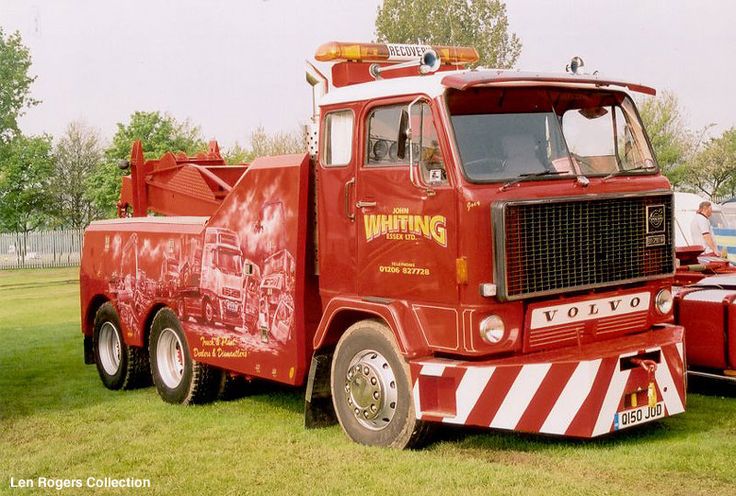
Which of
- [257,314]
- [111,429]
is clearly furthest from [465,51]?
[111,429]

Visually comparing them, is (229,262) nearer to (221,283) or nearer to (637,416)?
(221,283)

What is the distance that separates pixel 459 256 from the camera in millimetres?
6691

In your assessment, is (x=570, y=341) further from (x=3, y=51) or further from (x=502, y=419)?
(x=3, y=51)

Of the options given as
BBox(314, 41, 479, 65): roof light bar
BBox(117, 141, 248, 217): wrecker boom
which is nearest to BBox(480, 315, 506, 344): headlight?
BBox(314, 41, 479, 65): roof light bar

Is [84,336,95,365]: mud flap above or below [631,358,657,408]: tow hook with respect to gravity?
below

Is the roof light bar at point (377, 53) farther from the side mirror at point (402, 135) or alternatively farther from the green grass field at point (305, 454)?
the green grass field at point (305, 454)

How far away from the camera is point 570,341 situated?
23.6 feet

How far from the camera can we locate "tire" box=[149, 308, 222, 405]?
381 inches

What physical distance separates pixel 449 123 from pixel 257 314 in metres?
2.69

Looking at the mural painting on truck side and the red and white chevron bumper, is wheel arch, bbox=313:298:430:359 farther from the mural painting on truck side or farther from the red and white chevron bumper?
the mural painting on truck side

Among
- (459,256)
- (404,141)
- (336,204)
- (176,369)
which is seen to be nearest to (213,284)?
(176,369)

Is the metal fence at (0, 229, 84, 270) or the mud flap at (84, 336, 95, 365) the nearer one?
the mud flap at (84, 336, 95, 365)

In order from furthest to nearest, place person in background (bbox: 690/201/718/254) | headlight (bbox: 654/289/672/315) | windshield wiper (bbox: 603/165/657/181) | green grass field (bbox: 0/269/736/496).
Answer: person in background (bbox: 690/201/718/254), headlight (bbox: 654/289/672/315), windshield wiper (bbox: 603/165/657/181), green grass field (bbox: 0/269/736/496)

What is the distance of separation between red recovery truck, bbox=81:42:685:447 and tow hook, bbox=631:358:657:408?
0.01m
